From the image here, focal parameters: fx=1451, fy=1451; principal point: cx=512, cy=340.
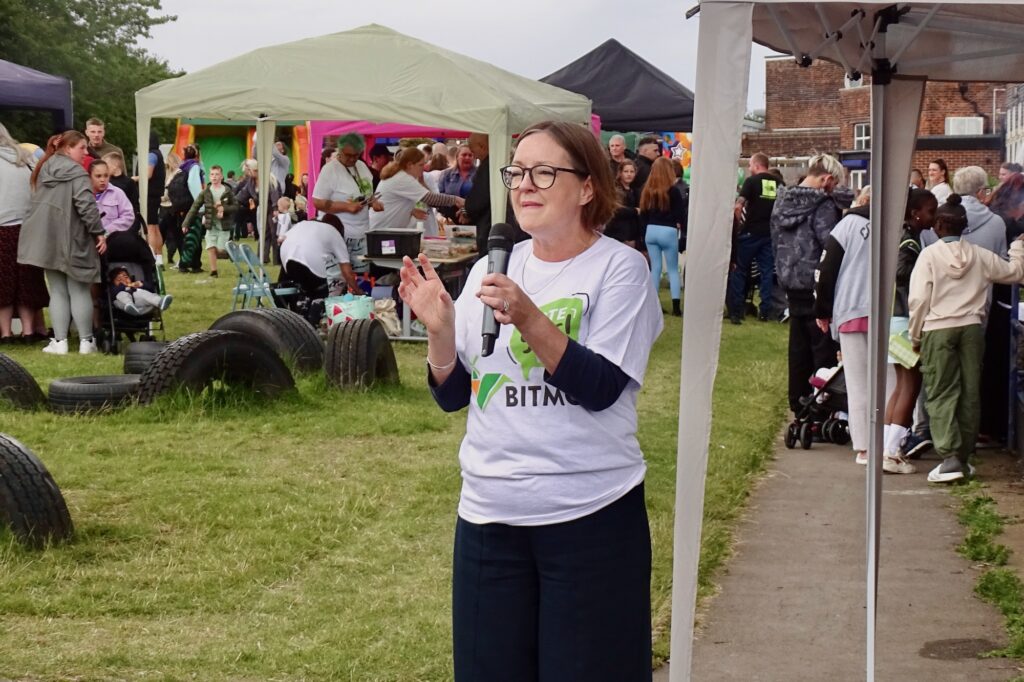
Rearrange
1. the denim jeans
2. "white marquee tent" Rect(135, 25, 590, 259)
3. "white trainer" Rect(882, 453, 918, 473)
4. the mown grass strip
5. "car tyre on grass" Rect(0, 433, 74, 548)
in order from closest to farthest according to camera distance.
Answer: the mown grass strip → "car tyre on grass" Rect(0, 433, 74, 548) → "white trainer" Rect(882, 453, 918, 473) → "white marquee tent" Rect(135, 25, 590, 259) → the denim jeans

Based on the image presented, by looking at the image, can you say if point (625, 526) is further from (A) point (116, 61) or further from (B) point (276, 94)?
(A) point (116, 61)

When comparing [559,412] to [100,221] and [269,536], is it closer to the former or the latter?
[269,536]

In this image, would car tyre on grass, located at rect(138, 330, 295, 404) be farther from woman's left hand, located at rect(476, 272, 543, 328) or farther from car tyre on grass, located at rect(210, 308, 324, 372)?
woman's left hand, located at rect(476, 272, 543, 328)

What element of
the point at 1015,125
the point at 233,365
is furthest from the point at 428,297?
the point at 1015,125

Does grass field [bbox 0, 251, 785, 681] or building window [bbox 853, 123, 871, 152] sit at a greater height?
building window [bbox 853, 123, 871, 152]

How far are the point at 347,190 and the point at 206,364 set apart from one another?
18.1 ft

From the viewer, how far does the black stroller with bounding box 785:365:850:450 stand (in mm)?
9891

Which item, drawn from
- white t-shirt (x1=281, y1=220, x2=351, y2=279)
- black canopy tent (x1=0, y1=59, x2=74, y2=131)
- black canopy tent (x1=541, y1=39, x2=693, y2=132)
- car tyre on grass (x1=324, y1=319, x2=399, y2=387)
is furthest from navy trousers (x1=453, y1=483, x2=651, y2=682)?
black canopy tent (x1=541, y1=39, x2=693, y2=132)

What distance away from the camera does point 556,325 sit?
321cm

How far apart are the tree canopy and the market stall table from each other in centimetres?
3147

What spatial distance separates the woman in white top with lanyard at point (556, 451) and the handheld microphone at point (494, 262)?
0.02 meters

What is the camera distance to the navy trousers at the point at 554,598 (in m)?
3.18

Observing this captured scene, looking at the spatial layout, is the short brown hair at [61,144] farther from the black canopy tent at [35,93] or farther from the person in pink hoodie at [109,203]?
the black canopy tent at [35,93]

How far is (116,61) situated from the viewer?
5884 centimetres
